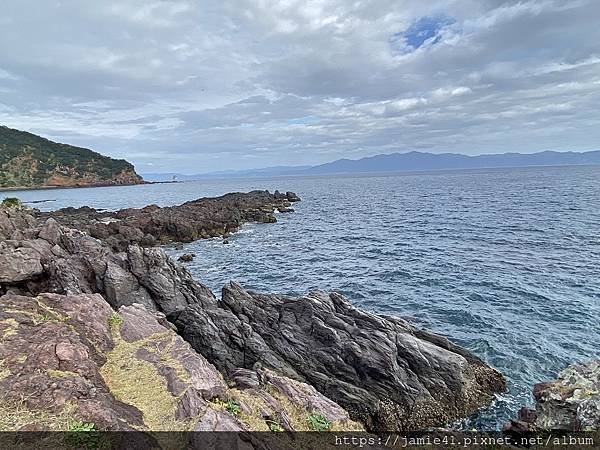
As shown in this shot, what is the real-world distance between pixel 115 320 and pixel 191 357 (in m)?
4.52

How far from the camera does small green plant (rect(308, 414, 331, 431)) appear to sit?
12535mm

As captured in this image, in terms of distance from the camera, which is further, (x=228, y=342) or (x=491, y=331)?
(x=491, y=331)

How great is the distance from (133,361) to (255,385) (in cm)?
449

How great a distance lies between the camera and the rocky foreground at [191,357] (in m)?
11.0

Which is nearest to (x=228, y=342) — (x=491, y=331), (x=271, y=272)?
(x=491, y=331)

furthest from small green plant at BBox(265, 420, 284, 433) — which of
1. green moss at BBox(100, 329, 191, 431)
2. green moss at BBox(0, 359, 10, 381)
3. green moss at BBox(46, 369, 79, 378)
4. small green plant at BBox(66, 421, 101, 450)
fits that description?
green moss at BBox(0, 359, 10, 381)

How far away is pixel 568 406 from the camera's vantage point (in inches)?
572

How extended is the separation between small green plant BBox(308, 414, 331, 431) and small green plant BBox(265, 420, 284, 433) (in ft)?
4.30

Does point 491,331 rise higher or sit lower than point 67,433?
lower

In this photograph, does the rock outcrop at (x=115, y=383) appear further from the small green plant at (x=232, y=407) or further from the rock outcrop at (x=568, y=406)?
the rock outcrop at (x=568, y=406)

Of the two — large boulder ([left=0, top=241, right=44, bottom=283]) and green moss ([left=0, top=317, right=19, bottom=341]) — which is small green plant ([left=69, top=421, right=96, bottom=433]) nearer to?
green moss ([left=0, top=317, right=19, bottom=341])

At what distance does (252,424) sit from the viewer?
11305 mm

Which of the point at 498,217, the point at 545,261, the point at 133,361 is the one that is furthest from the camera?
the point at 498,217

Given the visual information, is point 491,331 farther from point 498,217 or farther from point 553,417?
point 498,217
